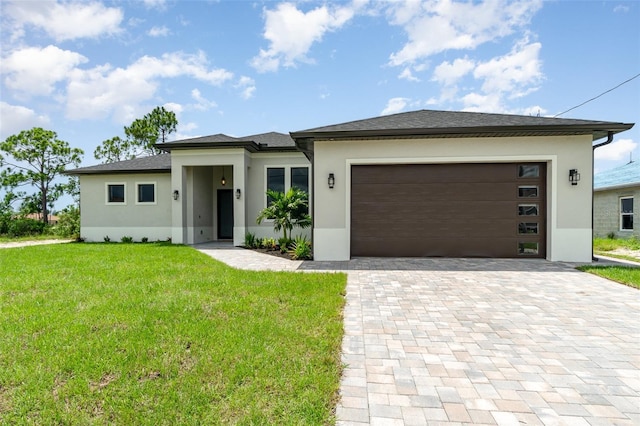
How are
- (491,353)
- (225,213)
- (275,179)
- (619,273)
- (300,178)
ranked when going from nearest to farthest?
1. (491,353)
2. (619,273)
3. (300,178)
4. (275,179)
5. (225,213)

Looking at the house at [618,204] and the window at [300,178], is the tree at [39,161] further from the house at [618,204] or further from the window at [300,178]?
the house at [618,204]

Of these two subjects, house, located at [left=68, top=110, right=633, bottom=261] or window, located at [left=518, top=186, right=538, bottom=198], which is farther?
window, located at [left=518, top=186, right=538, bottom=198]

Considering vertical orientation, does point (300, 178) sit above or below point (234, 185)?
above

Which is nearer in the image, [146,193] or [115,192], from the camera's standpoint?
[146,193]

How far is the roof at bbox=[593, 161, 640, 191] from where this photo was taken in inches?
494

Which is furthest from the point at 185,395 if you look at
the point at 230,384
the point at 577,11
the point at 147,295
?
the point at 577,11

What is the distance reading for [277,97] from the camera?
39.9 feet

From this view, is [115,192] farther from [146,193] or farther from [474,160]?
[474,160]

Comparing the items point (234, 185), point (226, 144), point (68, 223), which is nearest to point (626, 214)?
point (234, 185)

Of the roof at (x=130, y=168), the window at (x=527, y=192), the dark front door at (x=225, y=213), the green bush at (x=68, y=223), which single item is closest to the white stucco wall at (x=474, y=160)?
the window at (x=527, y=192)

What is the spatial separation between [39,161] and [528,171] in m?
28.2

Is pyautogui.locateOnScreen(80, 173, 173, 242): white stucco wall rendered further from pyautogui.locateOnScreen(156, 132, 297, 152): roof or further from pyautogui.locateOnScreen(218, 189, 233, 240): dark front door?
pyautogui.locateOnScreen(156, 132, 297, 152): roof

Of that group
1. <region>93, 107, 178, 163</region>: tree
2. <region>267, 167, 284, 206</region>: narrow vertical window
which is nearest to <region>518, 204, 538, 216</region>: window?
<region>267, 167, 284, 206</region>: narrow vertical window

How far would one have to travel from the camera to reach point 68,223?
16188 mm
